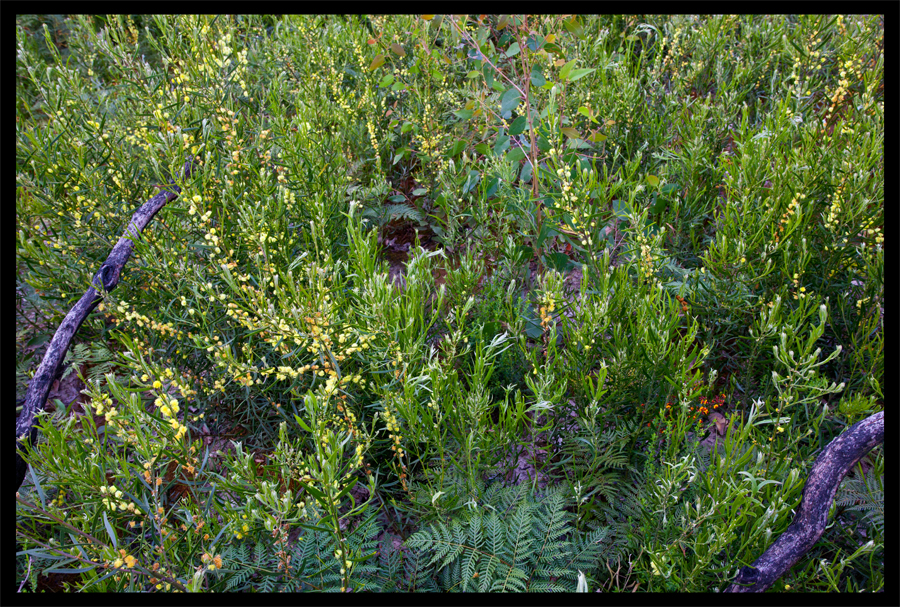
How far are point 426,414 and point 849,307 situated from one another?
1.88 metres

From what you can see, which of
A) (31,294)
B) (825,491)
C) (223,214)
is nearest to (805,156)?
(825,491)

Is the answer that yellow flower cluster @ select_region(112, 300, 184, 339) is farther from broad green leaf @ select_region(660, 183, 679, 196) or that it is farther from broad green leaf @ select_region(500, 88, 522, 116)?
broad green leaf @ select_region(660, 183, 679, 196)

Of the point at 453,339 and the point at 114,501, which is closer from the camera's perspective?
the point at 114,501

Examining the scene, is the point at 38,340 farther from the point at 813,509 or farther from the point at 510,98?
the point at 813,509

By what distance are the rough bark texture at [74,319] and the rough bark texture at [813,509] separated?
7.76 ft

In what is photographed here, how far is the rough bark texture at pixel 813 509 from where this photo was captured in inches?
61.2

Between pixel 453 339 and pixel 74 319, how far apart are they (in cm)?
162

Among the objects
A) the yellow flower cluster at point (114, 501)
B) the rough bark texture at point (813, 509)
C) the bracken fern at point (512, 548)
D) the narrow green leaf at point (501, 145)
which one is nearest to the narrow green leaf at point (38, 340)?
the yellow flower cluster at point (114, 501)

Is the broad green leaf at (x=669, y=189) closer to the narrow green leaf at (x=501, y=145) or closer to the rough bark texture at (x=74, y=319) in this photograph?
the narrow green leaf at (x=501, y=145)

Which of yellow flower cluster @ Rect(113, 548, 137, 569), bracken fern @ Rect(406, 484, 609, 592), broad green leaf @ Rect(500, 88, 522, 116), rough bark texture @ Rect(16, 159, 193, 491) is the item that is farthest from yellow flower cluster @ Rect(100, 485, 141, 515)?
broad green leaf @ Rect(500, 88, 522, 116)

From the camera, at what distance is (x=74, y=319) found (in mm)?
2207

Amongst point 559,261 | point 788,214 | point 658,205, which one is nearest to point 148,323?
point 559,261

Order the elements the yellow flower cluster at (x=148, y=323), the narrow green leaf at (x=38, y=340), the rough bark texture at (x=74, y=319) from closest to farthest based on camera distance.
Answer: the rough bark texture at (x=74, y=319)
the yellow flower cluster at (x=148, y=323)
the narrow green leaf at (x=38, y=340)

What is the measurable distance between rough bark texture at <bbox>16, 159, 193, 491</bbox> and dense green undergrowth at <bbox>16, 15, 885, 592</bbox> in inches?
3.6
